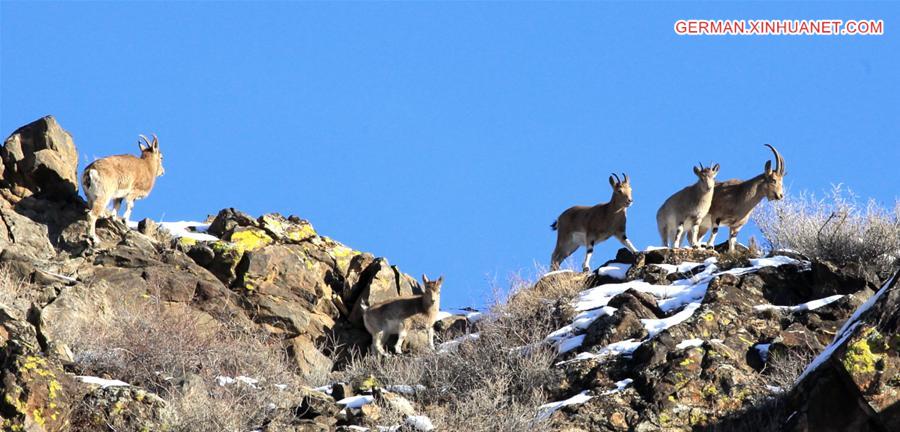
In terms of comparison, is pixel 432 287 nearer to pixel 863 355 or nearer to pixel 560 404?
pixel 560 404

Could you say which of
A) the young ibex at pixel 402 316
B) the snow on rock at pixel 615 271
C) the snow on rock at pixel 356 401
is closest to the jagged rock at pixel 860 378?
the snow on rock at pixel 356 401

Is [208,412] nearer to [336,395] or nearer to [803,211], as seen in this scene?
[336,395]

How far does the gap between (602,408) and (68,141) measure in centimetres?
1314

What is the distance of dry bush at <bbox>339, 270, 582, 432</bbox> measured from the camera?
15.6 m

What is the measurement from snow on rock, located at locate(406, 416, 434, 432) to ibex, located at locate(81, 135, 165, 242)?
9.41m

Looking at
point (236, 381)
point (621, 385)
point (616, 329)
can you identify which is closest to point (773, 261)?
point (616, 329)

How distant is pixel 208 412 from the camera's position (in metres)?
15.0

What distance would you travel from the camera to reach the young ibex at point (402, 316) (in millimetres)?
21094

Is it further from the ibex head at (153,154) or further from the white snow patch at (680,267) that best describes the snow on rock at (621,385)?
the ibex head at (153,154)

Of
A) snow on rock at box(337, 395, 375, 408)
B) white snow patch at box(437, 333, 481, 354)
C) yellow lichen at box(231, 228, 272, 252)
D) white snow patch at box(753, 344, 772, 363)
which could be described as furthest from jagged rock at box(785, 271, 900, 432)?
yellow lichen at box(231, 228, 272, 252)

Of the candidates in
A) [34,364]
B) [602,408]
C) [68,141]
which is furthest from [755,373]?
[68,141]

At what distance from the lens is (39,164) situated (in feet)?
78.2

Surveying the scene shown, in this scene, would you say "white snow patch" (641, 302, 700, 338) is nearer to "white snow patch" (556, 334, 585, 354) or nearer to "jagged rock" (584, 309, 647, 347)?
"jagged rock" (584, 309, 647, 347)

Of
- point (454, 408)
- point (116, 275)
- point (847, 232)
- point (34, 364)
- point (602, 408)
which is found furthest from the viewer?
Answer: point (116, 275)
